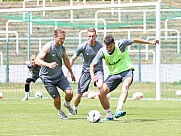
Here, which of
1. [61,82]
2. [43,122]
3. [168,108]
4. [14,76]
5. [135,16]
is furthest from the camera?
[135,16]

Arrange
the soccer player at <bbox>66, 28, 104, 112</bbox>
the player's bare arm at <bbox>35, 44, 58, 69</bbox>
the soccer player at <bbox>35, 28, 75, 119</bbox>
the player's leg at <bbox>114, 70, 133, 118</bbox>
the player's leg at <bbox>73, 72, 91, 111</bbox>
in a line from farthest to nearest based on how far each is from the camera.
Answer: the player's leg at <bbox>73, 72, 91, 111</bbox> → the soccer player at <bbox>66, 28, 104, 112</bbox> → the soccer player at <bbox>35, 28, 75, 119</bbox> → the player's leg at <bbox>114, 70, 133, 118</bbox> → the player's bare arm at <bbox>35, 44, 58, 69</bbox>

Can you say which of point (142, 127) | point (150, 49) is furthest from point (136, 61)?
point (142, 127)

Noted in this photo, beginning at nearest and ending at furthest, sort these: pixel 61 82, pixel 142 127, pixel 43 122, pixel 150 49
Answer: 1. pixel 142 127
2. pixel 43 122
3. pixel 61 82
4. pixel 150 49

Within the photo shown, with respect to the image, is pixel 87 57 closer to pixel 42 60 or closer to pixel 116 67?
pixel 116 67

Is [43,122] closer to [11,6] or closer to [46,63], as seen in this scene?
[46,63]

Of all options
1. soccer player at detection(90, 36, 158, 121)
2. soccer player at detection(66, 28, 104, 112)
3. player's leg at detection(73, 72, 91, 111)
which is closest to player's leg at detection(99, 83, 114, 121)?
soccer player at detection(90, 36, 158, 121)

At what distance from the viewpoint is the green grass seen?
13.4 m

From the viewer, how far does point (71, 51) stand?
3300 centimetres

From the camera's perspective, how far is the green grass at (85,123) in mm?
13416

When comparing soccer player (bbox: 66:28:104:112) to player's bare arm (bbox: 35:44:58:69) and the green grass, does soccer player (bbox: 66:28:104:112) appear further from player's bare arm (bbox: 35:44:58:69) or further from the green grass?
player's bare arm (bbox: 35:44:58:69)

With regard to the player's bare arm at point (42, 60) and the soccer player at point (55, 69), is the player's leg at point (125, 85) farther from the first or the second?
the player's bare arm at point (42, 60)

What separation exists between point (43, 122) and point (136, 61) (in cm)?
1673

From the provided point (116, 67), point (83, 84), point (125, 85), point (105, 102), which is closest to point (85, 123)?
A: point (105, 102)

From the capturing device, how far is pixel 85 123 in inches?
612
